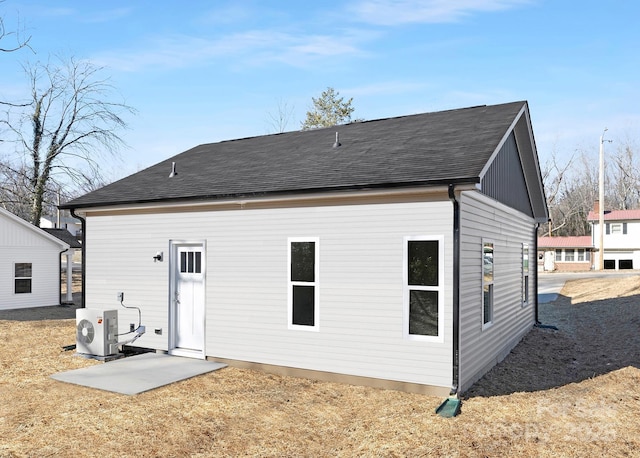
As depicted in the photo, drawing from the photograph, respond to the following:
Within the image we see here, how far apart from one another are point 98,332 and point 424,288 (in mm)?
6580

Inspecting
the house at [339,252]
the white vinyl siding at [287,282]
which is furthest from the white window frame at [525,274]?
the white vinyl siding at [287,282]

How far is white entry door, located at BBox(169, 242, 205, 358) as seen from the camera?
9.74m

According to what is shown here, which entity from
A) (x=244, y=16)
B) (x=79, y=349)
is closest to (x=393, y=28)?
(x=244, y=16)

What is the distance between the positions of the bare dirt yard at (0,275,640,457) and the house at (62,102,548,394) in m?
0.59

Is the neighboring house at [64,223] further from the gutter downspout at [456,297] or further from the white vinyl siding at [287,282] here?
the gutter downspout at [456,297]

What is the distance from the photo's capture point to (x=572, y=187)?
6406 centimetres

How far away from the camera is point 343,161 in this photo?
30.6ft

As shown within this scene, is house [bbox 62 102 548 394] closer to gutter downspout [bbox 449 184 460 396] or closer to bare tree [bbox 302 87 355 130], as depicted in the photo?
gutter downspout [bbox 449 184 460 396]

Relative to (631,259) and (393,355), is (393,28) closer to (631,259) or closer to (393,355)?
(393,355)

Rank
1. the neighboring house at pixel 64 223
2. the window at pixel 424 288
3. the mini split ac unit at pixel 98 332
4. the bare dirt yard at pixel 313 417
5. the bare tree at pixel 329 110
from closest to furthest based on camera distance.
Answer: the bare dirt yard at pixel 313 417 < the window at pixel 424 288 < the mini split ac unit at pixel 98 332 < the bare tree at pixel 329 110 < the neighboring house at pixel 64 223

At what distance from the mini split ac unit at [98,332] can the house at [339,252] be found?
70cm

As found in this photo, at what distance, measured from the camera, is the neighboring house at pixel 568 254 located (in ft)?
155

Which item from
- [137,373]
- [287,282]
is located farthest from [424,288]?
[137,373]

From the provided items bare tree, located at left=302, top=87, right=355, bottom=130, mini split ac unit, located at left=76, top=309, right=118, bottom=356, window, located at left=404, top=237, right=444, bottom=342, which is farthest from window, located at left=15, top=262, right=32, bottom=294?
bare tree, located at left=302, top=87, right=355, bottom=130
